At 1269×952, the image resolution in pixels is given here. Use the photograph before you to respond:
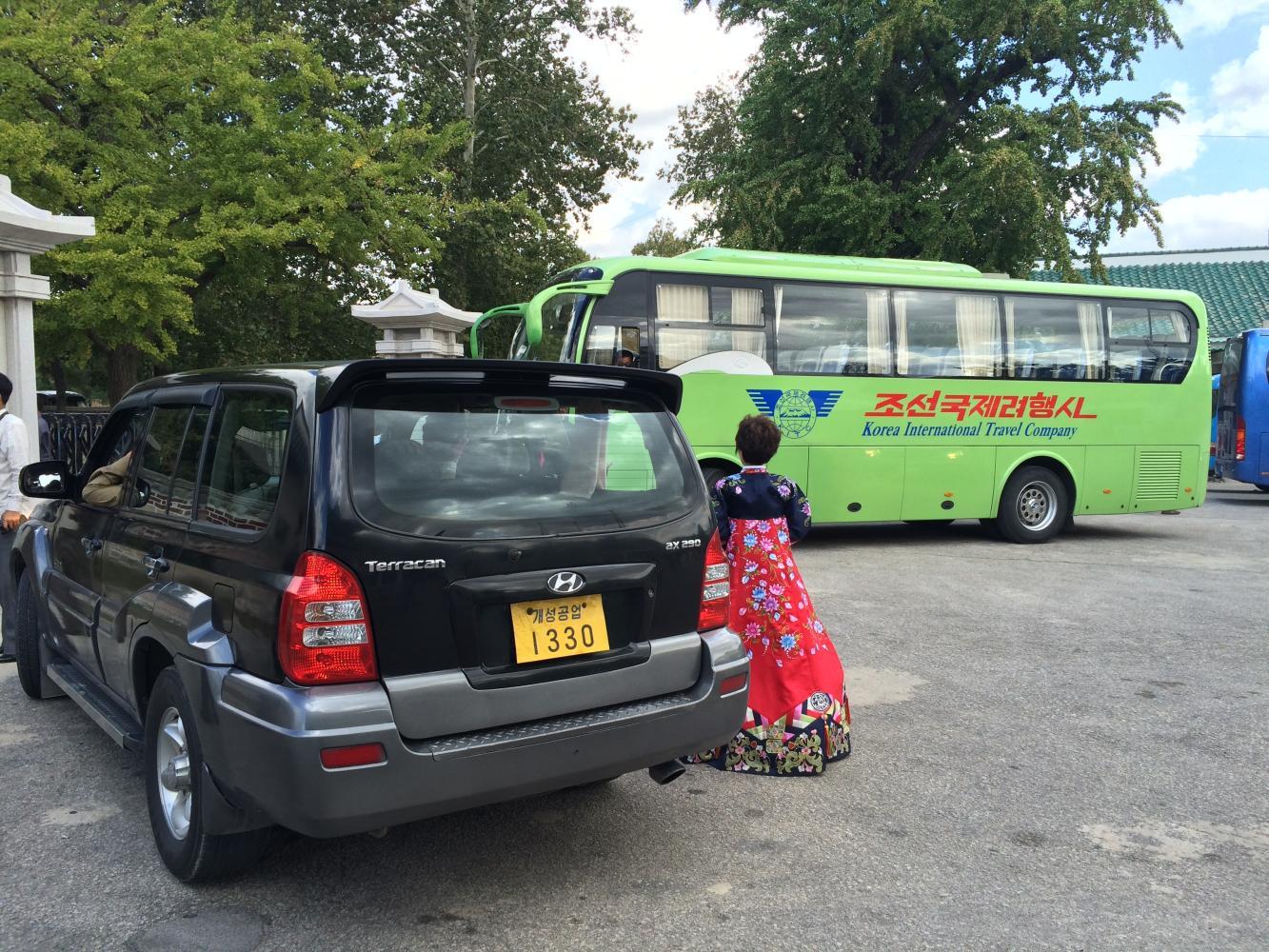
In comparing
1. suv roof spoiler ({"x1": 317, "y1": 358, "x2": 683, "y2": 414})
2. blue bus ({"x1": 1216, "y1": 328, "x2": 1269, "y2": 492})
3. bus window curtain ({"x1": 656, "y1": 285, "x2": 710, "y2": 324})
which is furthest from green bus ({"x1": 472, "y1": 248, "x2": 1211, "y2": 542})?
suv roof spoiler ({"x1": 317, "y1": 358, "x2": 683, "y2": 414})

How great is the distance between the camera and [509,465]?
3.03 m

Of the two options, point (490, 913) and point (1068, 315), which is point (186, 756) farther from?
point (1068, 315)

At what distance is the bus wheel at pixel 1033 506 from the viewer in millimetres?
11750

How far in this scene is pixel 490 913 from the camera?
9.76 ft

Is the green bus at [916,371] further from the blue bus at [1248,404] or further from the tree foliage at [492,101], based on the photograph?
the tree foliage at [492,101]

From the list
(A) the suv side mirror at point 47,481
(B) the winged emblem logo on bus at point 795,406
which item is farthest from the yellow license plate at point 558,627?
(B) the winged emblem logo on bus at point 795,406

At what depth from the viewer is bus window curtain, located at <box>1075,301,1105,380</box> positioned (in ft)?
39.2

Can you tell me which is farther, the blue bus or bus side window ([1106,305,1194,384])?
the blue bus

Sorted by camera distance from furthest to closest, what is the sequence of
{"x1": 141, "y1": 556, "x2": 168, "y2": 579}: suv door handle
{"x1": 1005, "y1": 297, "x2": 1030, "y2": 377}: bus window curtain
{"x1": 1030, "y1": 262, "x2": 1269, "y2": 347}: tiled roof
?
{"x1": 1030, "y1": 262, "x2": 1269, "y2": 347}: tiled roof < {"x1": 1005, "y1": 297, "x2": 1030, "y2": 377}: bus window curtain < {"x1": 141, "y1": 556, "x2": 168, "y2": 579}: suv door handle

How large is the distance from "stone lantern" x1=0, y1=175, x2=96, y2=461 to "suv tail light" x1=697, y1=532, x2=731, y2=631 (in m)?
10.6

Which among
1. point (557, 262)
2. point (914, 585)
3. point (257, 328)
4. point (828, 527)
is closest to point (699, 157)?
point (557, 262)

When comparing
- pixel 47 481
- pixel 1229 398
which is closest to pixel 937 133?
pixel 1229 398

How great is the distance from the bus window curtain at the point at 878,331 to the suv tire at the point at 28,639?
8.55 meters

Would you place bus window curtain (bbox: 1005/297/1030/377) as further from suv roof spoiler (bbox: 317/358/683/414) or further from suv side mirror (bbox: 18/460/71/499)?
suv side mirror (bbox: 18/460/71/499)
